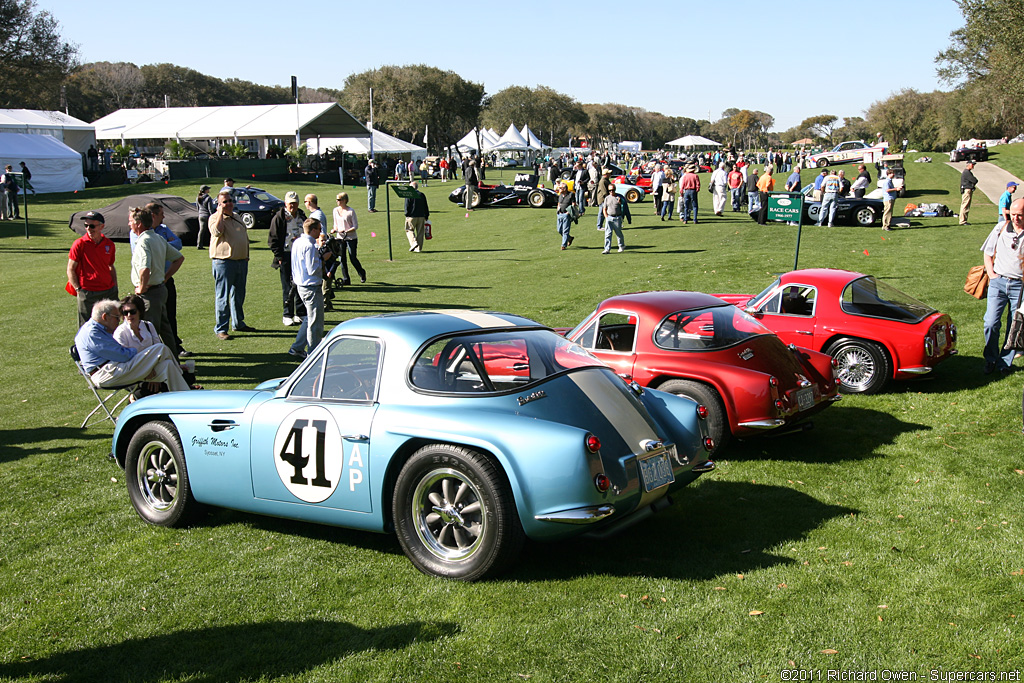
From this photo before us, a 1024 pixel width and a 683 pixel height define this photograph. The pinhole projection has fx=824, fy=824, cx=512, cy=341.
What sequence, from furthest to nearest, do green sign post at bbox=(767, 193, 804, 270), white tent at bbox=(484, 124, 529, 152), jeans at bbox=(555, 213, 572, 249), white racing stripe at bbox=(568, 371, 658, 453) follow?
white tent at bbox=(484, 124, 529, 152) < jeans at bbox=(555, 213, 572, 249) < green sign post at bbox=(767, 193, 804, 270) < white racing stripe at bbox=(568, 371, 658, 453)

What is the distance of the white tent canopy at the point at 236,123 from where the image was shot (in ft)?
183

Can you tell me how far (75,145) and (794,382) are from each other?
6018 cm

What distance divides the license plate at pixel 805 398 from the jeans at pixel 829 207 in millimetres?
20181

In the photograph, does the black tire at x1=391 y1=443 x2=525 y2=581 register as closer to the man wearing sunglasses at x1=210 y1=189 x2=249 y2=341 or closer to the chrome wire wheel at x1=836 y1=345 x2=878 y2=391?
the chrome wire wheel at x1=836 y1=345 x2=878 y2=391

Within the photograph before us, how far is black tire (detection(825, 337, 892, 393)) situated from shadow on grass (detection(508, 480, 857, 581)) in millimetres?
3750

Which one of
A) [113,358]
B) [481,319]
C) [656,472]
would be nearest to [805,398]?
[656,472]

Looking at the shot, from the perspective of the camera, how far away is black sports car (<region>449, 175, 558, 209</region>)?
35500 millimetres

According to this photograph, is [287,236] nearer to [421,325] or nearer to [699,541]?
[421,325]

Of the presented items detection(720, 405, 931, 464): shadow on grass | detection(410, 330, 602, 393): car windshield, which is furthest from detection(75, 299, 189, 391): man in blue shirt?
detection(720, 405, 931, 464): shadow on grass

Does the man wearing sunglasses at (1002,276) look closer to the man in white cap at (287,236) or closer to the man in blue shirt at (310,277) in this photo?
the man in blue shirt at (310,277)

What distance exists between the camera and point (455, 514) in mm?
4832

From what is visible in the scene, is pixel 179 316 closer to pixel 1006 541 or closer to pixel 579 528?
pixel 579 528

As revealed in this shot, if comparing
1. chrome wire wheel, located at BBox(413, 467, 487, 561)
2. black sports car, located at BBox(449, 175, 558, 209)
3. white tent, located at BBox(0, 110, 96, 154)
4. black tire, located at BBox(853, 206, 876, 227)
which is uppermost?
white tent, located at BBox(0, 110, 96, 154)

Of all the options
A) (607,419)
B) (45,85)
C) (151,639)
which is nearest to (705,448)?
(607,419)
